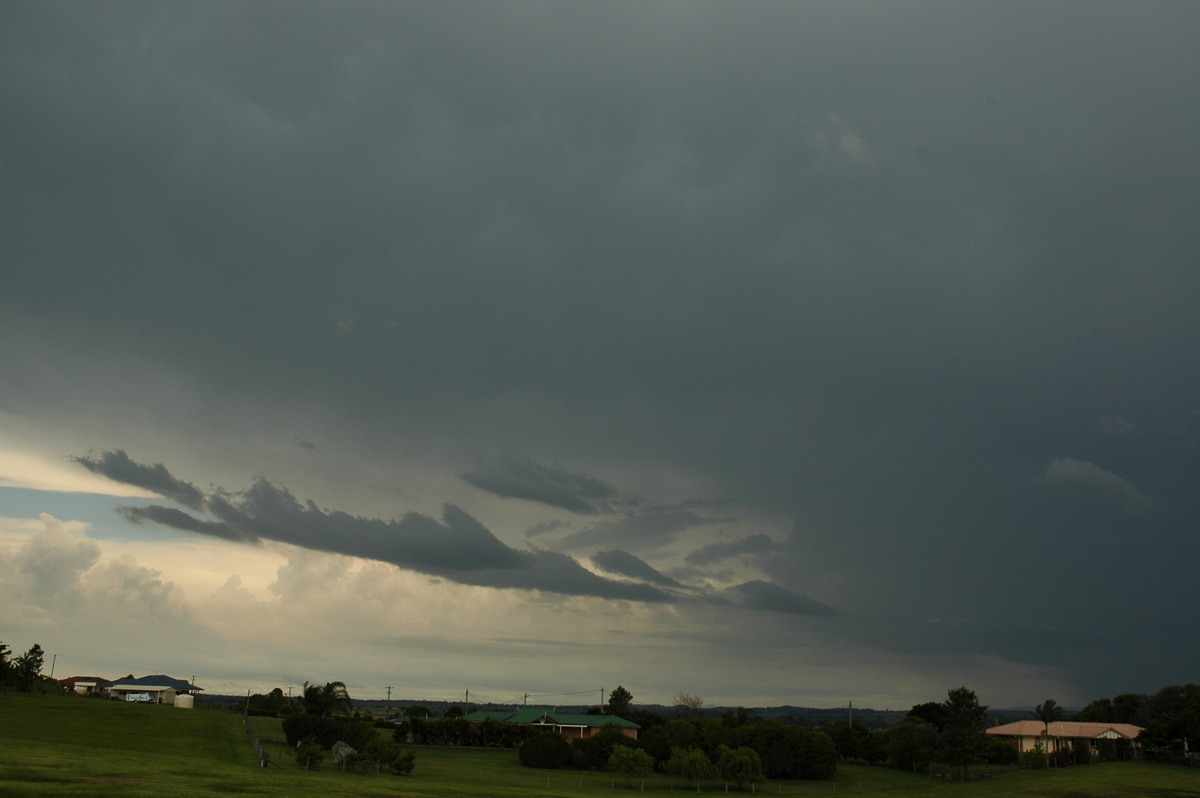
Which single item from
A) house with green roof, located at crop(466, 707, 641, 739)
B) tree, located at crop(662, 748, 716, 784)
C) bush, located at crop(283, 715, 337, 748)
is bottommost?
house with green roof, located at crop(466, 707, 641, 739)

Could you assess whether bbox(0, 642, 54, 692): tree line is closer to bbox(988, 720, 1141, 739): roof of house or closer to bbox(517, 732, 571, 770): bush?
bbox(517, 732, 571, 770): bush

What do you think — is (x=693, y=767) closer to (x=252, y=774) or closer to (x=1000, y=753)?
(x=252, y=774)

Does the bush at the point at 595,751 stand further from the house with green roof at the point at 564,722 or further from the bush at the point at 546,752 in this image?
the house with green roof at the point at 564,722

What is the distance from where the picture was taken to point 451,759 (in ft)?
359

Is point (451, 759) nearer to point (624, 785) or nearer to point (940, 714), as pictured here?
point (624, 785)

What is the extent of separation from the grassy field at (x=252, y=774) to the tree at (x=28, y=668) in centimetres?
2573

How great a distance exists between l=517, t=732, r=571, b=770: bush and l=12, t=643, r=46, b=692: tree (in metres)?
86.1

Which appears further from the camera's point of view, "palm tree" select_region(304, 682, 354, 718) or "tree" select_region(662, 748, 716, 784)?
"palm tree" select_region(304, 682, 354, 718)

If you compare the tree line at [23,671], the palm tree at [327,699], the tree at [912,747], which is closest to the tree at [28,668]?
the tree line at [23,671]

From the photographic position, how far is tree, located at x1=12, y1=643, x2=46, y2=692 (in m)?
141

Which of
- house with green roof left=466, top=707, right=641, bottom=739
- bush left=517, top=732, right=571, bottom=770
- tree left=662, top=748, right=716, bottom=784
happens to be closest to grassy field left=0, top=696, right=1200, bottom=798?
tree left=662, top=748, right=716, bottom=784

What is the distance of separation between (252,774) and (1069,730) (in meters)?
135

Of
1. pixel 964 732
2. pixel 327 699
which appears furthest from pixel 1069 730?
pixel 327 699

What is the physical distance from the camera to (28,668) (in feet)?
477
